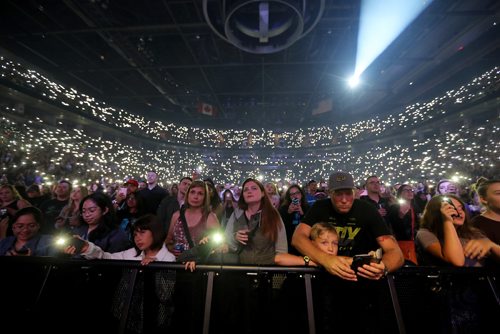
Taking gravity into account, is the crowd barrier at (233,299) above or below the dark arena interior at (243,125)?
below

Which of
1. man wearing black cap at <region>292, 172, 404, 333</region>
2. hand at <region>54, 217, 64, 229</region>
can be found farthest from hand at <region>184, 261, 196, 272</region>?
hand at <region>54, 217, 64, 229</region>

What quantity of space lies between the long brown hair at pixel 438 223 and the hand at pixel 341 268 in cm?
122

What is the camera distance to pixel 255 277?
1858 millimetres

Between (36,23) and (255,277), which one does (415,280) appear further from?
(36,23)

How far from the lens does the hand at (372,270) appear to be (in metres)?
1.63

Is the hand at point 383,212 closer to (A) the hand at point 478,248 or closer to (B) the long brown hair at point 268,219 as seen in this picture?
(A) the hand at point 478,248

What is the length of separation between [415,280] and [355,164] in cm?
2236

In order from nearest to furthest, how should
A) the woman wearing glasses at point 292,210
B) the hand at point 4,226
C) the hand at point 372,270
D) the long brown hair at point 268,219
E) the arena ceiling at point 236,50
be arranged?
the hand at point 372,270 < the long brown hair at point 268,219 < the hand at point 4,226 < the woman wearing glasses at point 292,210 < the arena ceiling at point 236,50

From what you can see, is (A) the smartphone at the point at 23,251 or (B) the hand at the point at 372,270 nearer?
(B) the hand at the point at 372,270

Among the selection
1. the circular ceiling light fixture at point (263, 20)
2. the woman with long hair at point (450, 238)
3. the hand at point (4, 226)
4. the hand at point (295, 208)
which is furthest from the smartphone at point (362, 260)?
the hand at point (4, 226)

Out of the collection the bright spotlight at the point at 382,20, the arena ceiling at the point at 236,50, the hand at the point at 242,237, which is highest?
the arena ceiling at the point at 236,50

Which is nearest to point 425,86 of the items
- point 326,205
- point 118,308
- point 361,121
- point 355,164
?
point 361,121

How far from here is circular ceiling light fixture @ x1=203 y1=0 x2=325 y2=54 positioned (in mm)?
3646

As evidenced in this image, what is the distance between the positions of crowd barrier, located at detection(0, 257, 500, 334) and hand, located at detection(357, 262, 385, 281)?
176 mm
